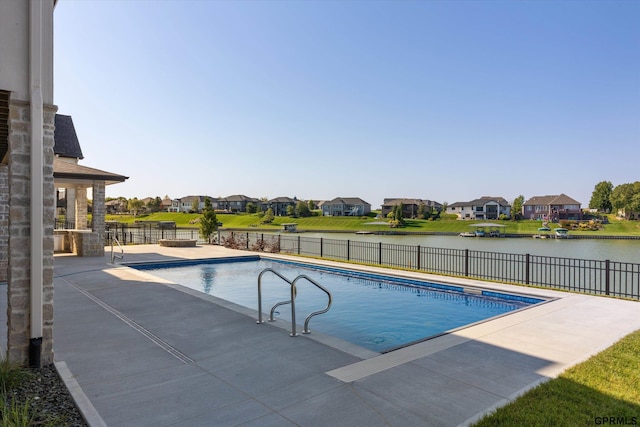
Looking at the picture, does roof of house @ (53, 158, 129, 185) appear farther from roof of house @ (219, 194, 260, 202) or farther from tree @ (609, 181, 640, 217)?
roof of house @ (219, 194, 260, 202)

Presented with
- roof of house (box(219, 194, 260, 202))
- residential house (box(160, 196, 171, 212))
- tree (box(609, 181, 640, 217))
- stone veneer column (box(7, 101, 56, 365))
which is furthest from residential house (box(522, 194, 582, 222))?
residential house (box(160, 196, 171, 212))

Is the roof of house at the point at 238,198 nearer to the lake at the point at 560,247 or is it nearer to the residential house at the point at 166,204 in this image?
the residential house at the point at 166,204

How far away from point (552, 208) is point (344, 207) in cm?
5428

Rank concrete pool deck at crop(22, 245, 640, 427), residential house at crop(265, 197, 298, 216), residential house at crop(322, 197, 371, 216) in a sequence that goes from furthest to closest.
A: residential house at crop(265, 197, 298, 216)
residential house at crop(322, 197, 371, 216)
concrete pool deck at crop(22, 245, 640, 427)

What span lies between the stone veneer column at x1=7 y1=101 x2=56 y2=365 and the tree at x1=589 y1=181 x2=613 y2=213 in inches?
4474

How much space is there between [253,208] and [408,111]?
7528 centimetres

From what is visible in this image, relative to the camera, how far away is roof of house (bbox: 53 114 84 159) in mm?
24672

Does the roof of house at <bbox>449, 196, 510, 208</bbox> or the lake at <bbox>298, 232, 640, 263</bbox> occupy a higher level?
the roof of house at <bbox>449, 196, 510, 208</bbox>

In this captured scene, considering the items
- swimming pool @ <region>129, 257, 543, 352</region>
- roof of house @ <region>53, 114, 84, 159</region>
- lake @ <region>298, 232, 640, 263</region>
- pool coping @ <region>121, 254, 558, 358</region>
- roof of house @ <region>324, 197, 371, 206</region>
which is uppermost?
roof of house @ <region>53, 114, 84, 159</region>

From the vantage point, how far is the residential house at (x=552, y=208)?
280ft

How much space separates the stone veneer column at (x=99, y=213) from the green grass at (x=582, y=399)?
59.2ft

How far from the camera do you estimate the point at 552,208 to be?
89.6 m

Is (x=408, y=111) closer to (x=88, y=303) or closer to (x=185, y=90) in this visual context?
(x=185, y=90)

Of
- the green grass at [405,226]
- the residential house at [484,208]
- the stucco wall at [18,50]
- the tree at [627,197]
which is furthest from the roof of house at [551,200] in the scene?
the stucco wall at [18,50]
